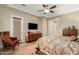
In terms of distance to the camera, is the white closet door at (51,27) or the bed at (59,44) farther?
the white closet door at (51,27)

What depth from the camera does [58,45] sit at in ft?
7.14

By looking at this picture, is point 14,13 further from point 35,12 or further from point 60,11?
point 60,11

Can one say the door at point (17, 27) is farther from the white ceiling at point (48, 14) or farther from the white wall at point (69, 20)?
the white wall at point (69, 20)

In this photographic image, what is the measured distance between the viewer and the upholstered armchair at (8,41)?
2184 millimetres

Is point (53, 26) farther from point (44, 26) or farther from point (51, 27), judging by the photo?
point (44, 26)

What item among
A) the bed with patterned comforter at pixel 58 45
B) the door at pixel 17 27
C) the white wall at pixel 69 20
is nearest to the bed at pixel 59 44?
the bed with patterned comforter at pixel 58 45

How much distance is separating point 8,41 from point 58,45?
864mm

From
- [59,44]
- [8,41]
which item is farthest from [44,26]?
[8,41]

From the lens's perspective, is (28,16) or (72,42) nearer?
(72,42)
